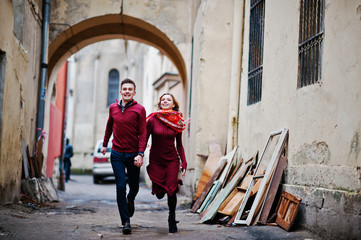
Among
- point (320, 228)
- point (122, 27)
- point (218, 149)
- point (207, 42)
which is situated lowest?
point (320, 228)

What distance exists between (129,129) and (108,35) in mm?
8609

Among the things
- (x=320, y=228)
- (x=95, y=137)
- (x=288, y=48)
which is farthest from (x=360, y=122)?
(x=95, y=137)

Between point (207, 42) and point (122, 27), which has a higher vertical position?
point (122, 27)

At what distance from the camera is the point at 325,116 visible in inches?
225

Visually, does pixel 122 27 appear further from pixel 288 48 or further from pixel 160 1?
pixel 288 48

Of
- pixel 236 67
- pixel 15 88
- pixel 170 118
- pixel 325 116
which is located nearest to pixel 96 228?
pixel 170 118

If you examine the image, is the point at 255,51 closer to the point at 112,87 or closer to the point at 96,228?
the point at 96,228

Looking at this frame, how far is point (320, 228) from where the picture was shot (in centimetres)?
553

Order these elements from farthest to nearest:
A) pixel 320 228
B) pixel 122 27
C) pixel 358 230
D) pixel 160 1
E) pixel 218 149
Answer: pixel 122 27 < pixel 160 1 < pixel 218 149 < pixel 320 228 < pixel 358 230

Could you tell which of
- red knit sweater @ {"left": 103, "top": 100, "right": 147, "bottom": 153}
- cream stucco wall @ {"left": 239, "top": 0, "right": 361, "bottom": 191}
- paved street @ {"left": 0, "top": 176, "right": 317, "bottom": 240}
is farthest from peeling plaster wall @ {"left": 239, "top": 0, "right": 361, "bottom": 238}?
red knit sweater @ {"left": 103, "top": 100, "right": 147, "bottom": 153}

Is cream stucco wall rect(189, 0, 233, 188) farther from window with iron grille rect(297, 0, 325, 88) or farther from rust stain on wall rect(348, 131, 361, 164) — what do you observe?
rust stain on wall rect(348, 131, 361, 164)

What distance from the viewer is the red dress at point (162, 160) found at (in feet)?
20.9

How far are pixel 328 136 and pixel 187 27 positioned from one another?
7.79m

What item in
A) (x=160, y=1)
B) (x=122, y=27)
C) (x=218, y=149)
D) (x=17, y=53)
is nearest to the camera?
(x=17, y=53)
